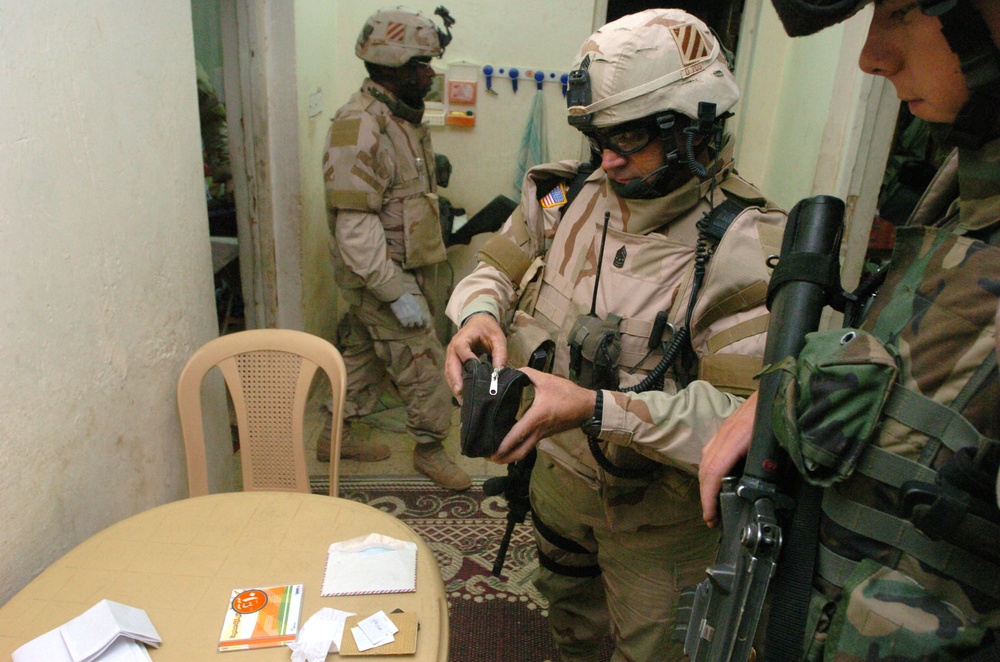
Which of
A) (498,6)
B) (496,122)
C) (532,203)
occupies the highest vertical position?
(498,6)

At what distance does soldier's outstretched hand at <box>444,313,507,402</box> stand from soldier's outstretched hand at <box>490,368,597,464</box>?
0.77ft

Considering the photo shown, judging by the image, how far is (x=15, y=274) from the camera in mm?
1092

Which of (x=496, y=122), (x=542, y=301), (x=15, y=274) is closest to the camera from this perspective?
(x=15, y=274)

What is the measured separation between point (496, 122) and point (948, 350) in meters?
3.46

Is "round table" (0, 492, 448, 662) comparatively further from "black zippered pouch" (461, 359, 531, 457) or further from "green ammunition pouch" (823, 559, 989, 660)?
"green ammunition pouch" (823, 559, 989, 660)

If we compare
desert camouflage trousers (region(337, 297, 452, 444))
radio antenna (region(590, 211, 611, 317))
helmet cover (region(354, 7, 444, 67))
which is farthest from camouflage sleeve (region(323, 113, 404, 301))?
radio antenna (region(590, 211, 611, 317))

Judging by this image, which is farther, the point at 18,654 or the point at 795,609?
the point at 18,654

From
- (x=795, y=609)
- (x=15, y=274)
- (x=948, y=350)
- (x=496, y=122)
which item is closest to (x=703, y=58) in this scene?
(x=948, y=350)

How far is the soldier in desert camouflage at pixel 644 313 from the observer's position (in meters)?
1.08

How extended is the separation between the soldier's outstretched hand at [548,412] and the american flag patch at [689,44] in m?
0.69

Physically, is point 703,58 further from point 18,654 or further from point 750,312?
point 18,654

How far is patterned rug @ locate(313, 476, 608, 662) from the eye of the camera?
1942mm

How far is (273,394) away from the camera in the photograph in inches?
71.4

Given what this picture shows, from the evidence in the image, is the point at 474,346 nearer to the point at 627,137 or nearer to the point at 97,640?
the point at 627,137
